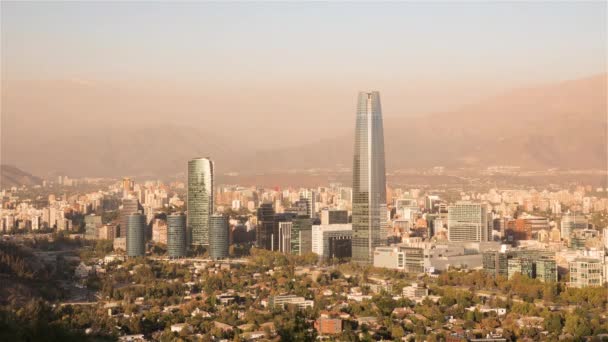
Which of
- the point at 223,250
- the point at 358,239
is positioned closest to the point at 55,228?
the point at 223,250

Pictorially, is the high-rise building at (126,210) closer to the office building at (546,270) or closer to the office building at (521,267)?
the office building at (521,267)

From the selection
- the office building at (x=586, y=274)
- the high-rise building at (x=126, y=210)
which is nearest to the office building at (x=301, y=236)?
the high-rise building at (x=126, y=210)

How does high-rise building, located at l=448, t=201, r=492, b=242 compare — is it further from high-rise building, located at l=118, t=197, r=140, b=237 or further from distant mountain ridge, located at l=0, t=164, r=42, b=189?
distant mountain ridge, located at l=0, t=164, r=42, b=189

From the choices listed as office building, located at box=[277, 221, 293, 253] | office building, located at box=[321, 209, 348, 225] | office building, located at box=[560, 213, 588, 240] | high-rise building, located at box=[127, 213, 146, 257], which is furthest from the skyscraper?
office building, located at box=[560, 213, 588, 240]

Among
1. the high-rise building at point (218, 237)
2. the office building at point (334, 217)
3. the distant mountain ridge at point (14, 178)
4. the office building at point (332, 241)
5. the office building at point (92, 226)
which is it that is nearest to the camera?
the office building at point (332, 241)

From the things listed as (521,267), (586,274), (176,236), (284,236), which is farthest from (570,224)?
(176,236)

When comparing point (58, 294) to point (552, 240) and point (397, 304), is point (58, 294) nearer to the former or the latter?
point (397, 304)
